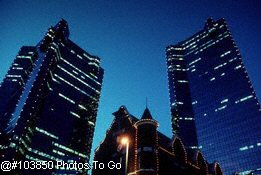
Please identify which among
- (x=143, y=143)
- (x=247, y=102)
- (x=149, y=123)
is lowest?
(x=143, y=143)

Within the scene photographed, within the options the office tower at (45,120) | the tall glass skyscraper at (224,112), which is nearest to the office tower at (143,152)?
the tall glass skyscraper at (224,112)

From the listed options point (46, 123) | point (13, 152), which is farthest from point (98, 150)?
point (46, 123)

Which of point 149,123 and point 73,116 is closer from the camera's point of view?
point 149,123

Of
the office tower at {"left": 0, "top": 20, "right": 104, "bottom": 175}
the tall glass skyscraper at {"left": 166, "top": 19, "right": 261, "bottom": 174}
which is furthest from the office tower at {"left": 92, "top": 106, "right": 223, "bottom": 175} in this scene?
the office tower at {"left": 0, "top": 20, "right": 104, "bottom": 175}

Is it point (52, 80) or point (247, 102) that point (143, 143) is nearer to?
point (247, 102)

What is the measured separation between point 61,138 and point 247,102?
116 m

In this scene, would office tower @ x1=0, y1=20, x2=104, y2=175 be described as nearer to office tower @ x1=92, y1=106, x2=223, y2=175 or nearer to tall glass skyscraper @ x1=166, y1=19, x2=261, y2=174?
tall glass skyscraper @ x1=166, y1=19, x2=261, y2=174

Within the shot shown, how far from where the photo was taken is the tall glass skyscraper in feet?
455

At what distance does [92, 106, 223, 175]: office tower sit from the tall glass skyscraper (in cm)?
10248

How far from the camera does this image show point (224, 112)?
158m

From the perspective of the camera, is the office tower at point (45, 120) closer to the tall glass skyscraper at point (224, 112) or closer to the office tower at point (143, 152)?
the tall glass skyscraper at point (224, 112)

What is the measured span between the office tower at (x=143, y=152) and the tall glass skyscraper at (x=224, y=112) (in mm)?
102475

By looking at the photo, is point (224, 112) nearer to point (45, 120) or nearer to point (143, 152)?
point (45, 120)

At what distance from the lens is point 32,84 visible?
7165 inches
